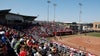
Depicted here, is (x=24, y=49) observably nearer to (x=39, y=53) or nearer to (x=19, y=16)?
(x=39, y=53)

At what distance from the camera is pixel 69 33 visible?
67.0 meters

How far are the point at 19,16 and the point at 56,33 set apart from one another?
12430 mm

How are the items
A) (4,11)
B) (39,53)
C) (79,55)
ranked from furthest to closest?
(4,11) < (79,55) < (39,53)

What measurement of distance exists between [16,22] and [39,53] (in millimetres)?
49479

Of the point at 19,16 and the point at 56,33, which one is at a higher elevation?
the point at 19,16

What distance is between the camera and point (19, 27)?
190 feet

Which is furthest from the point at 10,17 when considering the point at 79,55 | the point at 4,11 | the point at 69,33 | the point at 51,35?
the point at 79,55

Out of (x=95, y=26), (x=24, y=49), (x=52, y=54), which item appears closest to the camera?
(x=24, y=49)

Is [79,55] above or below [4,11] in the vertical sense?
below

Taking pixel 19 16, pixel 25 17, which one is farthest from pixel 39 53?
pixel 25 17

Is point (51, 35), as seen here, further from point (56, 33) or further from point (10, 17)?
point (10, 17)

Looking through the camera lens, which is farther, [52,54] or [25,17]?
[25,17]

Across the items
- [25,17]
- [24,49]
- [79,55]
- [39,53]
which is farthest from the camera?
[25,17]

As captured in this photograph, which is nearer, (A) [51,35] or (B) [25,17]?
(A) [51,35]
